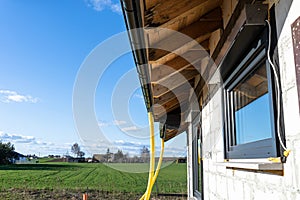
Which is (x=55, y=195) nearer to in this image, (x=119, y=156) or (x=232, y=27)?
(x=119, y=156)

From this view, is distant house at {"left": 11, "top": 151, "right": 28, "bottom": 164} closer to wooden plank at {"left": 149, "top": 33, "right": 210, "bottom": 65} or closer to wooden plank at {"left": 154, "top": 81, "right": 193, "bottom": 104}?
wooden plank at {"left": 154, "top": 81, "right": 193, "bottom": 104}

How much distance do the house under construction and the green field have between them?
8338 millimetres

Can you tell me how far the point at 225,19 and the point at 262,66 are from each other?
822mm

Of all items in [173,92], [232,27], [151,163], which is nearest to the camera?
[232,27]

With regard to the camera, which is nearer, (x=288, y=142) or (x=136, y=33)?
(x=288, y=142)

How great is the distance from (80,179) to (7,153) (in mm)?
6067

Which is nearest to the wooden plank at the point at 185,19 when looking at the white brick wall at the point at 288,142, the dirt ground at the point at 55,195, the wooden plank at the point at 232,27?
the wooden plank at the point at 232,27

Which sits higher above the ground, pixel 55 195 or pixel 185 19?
pixel 185 19

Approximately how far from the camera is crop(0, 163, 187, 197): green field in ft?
39.4

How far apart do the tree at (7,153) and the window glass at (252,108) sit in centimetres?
1855

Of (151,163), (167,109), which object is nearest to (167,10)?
(151,163)

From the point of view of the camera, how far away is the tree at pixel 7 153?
1767cm

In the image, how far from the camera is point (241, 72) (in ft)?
5.38

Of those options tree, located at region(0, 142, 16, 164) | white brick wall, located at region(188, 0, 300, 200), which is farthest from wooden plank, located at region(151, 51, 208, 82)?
tree, located at region(0, 142, 16, 164)
